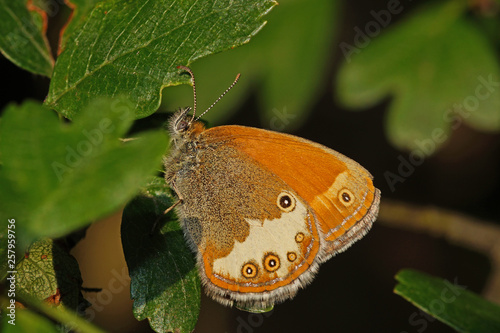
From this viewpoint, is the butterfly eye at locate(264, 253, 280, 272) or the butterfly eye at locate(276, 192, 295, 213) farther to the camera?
the butterfly eye at locate(276, 192, 295, 213)

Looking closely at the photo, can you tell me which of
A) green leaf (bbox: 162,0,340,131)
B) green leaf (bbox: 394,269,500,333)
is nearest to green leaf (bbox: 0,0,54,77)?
green leaf (bbox: 162,0,340,131)

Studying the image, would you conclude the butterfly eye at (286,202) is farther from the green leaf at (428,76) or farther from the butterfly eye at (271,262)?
the green leaf at (428,76)

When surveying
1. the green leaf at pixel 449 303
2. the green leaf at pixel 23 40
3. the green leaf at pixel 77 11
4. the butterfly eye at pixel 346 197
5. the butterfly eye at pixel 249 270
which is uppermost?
the green leaf at pixel 77 11

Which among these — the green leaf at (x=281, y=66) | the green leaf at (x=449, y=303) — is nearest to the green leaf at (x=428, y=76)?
the green leaf at (x=281, y=66)

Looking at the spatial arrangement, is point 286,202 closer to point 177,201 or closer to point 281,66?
point 177,201

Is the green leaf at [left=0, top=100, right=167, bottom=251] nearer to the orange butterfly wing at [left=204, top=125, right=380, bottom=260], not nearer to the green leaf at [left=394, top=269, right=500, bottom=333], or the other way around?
the orange butterfly wing at [left=204, top=125, right=380, bottom=260]

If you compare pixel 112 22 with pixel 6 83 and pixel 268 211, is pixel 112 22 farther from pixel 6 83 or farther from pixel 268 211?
pixel 6 83

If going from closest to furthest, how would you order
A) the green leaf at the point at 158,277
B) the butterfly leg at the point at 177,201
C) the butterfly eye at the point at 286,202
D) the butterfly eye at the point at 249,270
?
the green leaf at the point at 158,277 → the butterfly leg at the point at 177,201 → the butterfly eye at the point at 249,270 → the butterfly eye at the point at 286,202
